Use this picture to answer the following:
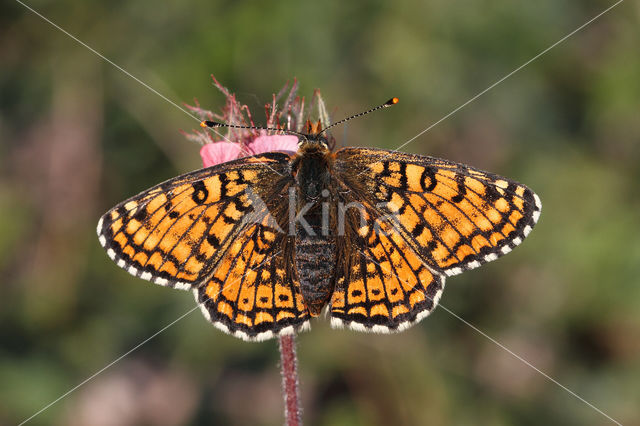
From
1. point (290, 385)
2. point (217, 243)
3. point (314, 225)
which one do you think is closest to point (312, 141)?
point (314, 225)

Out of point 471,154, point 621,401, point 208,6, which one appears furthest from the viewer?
point 471,154

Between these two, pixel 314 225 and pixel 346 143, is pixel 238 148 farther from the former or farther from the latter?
pixel 346 143

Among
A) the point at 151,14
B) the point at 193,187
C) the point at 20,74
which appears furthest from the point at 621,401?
the point at 20,74

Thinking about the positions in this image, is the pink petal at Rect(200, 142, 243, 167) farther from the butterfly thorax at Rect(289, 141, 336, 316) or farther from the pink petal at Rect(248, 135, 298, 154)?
the butterfly thorax at Rect(289, 141, 336, 316)

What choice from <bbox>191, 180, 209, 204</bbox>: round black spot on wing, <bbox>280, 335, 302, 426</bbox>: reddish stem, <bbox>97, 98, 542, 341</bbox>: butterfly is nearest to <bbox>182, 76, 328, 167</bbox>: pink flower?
<bbox>97, 98, 542, 341</bbox>: butterfly

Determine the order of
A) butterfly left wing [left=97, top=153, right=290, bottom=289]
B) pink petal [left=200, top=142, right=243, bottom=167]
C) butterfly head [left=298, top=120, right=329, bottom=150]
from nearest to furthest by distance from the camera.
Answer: butterfly left wing [left=97, top=153, right=290, bottom=289]
butterfly head [left=298, top=120, right=329, bottom=150]
pink petal [left=200, top=142, right=243, bottom=167]

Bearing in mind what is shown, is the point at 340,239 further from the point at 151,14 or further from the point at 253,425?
the point at 151,14

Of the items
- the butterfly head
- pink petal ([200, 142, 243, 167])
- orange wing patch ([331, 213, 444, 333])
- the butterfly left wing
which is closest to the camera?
the butterfly left wing
